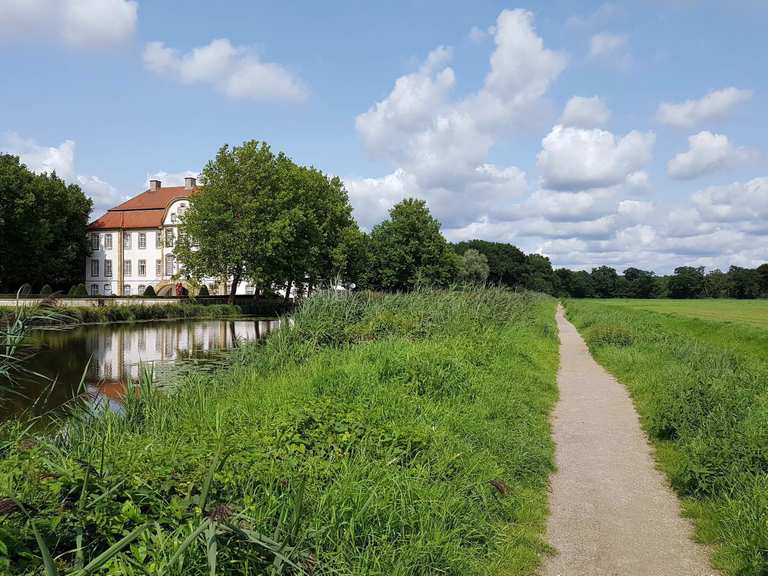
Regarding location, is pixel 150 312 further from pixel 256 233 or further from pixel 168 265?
pixel 168 265

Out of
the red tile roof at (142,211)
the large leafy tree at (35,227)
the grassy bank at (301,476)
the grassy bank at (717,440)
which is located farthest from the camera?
the red tile roof at (142,211)

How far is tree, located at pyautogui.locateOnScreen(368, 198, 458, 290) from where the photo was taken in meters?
71.6

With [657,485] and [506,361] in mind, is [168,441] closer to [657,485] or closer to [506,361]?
[657,485]

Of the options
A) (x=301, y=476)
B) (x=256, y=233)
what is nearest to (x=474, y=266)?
(x=256, y=233)

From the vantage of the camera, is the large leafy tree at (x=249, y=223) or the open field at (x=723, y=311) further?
the large leafy tree at (x=249, y=223)

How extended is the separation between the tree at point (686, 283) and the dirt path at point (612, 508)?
13167 centimetres

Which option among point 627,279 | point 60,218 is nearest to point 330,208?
point 60,218

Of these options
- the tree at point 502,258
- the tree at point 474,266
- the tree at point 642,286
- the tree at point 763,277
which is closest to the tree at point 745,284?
the tree at point 763,277

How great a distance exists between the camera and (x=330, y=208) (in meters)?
61.9

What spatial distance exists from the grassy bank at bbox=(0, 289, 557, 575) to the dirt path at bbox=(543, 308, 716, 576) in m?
0.29

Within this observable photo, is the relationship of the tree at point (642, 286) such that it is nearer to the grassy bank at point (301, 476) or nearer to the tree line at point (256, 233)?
the tree line at point (256, 233)

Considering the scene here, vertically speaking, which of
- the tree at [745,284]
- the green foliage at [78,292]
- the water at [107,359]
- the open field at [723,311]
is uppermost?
the tree at [745,284]

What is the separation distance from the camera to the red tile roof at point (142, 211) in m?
73.2

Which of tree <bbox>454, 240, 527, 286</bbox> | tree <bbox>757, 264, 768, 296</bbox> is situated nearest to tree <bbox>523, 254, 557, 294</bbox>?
tree <bbox>454, 240, 527, 286</bbox>
